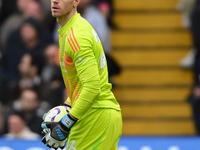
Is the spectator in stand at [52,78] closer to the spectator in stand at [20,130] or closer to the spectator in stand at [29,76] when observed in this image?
the spectator in stand at [29,76]

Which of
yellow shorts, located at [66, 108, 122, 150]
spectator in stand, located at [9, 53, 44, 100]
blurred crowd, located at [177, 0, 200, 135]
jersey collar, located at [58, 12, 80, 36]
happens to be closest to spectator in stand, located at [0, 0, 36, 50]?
spectator in stand, located at [9, 53, 44, 100]

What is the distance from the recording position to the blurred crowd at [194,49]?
24.0 ft

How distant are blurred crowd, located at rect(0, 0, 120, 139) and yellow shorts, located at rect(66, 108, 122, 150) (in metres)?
3.03

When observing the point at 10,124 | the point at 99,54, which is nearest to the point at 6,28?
the point at 10,124

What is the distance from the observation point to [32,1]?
8039mm

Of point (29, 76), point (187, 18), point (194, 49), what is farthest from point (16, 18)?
point (187, 18)

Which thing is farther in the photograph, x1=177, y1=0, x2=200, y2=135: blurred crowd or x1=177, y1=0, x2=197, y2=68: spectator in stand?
x1=177, y1=0, x2=197, y2=68: spectator in stand

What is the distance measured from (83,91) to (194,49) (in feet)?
16.2

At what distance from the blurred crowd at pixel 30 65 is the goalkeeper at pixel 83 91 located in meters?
3.02

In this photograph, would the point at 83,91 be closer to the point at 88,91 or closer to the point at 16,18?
the point at 88,91

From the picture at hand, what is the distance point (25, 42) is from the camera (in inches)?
294

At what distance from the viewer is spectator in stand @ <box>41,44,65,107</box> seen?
7.06 meters

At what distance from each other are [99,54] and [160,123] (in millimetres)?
4872

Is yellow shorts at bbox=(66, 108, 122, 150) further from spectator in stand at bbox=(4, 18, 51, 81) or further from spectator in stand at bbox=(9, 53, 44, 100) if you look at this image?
spectator in stand at bbox=(4, 18, 51, 81)
